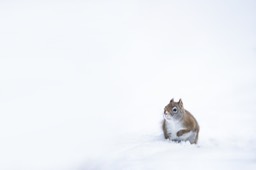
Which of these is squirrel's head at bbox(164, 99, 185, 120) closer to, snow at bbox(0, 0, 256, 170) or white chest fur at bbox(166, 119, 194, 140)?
white chest fur at bbox(166, 119, 194, 140)

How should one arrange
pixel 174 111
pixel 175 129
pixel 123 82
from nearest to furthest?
pixel 174 111 → pixel 175 129 → pixel 123 82

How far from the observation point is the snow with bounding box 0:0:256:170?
693cm

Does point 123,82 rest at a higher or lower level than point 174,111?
higher

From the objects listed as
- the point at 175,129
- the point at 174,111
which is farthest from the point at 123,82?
the point at 174,111

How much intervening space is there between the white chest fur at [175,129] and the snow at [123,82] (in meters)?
0.21

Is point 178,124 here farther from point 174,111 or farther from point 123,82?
point 123,82

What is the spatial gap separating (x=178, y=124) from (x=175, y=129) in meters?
0.10

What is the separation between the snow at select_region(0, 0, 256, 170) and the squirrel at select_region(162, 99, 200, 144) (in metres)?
0.24

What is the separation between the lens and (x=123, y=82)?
55.7 ft

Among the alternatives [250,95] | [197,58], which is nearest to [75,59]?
[197,58]

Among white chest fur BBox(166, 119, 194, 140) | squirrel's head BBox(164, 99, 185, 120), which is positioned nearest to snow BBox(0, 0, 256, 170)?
white chest fur BBox(166, 119, 194, 140)

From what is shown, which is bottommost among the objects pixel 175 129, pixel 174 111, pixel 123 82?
pixel 175 129

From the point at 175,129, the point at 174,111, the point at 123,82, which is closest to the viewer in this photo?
the point at 174,111

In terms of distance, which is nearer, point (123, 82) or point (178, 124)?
point (178, 124)
